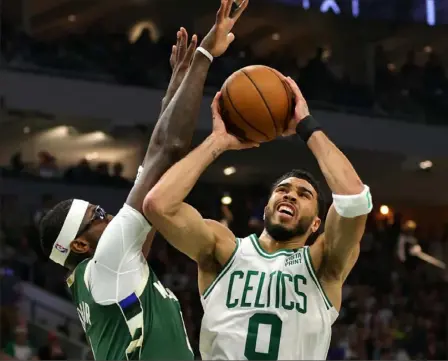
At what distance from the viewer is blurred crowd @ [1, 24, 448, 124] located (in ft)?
36.6

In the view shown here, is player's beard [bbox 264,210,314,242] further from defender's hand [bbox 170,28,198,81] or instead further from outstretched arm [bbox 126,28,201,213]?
defender's hand [bbox 170,28,198,81]

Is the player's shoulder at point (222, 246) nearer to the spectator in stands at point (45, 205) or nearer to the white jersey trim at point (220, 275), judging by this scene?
the white jersey trim at point (220, 275)

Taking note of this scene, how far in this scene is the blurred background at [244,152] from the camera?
32.7ft

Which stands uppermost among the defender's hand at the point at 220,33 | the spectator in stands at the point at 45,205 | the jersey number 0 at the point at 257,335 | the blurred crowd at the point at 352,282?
the defender's hand at the point at 220,33

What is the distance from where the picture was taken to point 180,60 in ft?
10.4

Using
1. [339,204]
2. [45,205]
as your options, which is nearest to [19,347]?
[45,205]

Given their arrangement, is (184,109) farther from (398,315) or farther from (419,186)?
(419,186)

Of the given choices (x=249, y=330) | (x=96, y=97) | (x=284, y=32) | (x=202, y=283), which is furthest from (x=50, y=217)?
(x=284, y=32)

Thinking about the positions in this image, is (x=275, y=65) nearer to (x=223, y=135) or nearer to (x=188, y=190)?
(x=223, y=135)

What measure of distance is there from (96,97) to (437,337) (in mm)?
5550

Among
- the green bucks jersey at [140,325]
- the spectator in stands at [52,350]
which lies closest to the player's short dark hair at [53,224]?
the green bucks jersey at [140,325]

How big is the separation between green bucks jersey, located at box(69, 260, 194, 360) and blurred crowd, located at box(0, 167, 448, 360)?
548cm

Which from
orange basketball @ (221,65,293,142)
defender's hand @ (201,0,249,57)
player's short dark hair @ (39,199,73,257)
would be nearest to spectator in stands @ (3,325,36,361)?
player's short dark hair @ (39,199,73,257)

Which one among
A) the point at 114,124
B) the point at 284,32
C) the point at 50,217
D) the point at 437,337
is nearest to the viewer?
the point at 50,217
